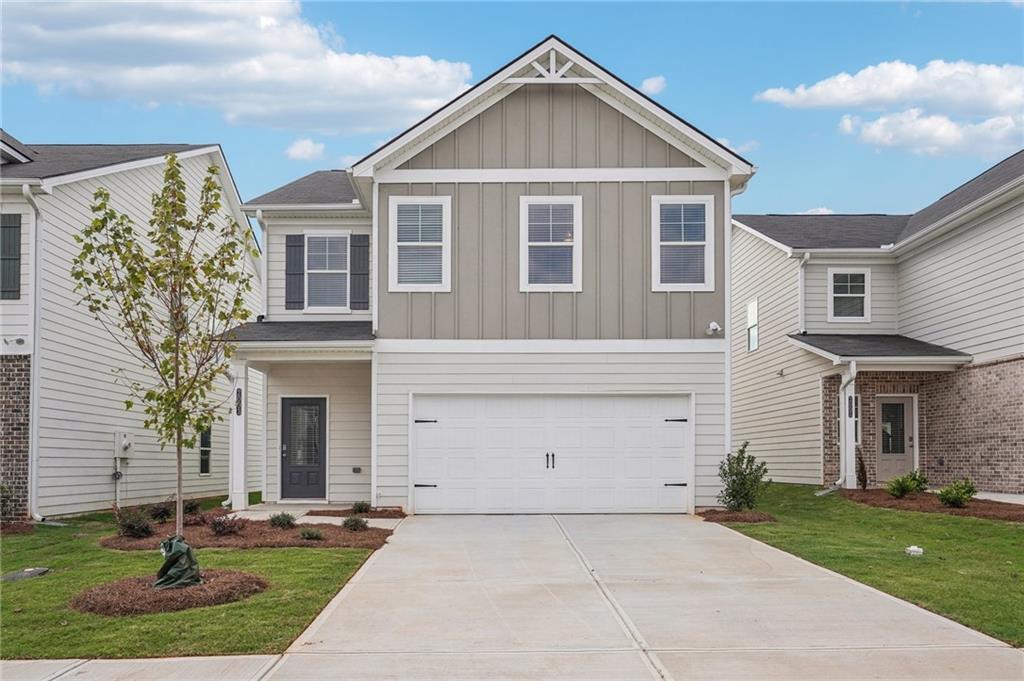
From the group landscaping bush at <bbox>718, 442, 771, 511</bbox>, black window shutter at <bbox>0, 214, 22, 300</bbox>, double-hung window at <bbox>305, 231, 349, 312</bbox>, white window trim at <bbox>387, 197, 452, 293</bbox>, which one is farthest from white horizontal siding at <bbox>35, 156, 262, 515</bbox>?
landscaping bush at <bbox>718, 442, 771, 511</bbox>

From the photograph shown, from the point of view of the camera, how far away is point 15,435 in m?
15.8

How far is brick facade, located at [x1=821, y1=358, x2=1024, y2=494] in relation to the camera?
1823cm

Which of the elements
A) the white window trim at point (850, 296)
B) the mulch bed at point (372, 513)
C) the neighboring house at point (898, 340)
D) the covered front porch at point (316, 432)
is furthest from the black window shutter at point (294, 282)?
the white window trim at point (850, 296)

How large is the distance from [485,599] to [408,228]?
915cm

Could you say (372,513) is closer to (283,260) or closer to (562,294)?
(562,294)

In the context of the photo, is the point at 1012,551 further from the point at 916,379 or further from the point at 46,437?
the point at 46,437

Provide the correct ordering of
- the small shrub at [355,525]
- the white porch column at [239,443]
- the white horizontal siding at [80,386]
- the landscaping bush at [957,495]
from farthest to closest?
1. the white porch column at [239,443]
2. the landscaping bush at [957,495]
3. the white horizontal siding at [80,386]
4. the small shrub at [355,525]

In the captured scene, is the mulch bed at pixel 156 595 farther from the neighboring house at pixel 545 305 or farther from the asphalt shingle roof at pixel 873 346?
the asphalt shingle roof at pixel 873 346

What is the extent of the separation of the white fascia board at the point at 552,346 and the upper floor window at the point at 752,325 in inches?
380

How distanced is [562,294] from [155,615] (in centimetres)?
1011

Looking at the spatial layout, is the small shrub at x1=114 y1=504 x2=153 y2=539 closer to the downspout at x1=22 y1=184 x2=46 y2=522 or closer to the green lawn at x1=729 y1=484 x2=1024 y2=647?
the downspout at x1=22 y1=184 x2=46 y2=522

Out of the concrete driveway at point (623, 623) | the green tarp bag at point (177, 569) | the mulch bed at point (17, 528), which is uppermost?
the green tarp bag at point (177, 569)

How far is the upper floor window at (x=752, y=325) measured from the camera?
26.5 m

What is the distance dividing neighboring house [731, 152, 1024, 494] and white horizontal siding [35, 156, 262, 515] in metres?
14.2
